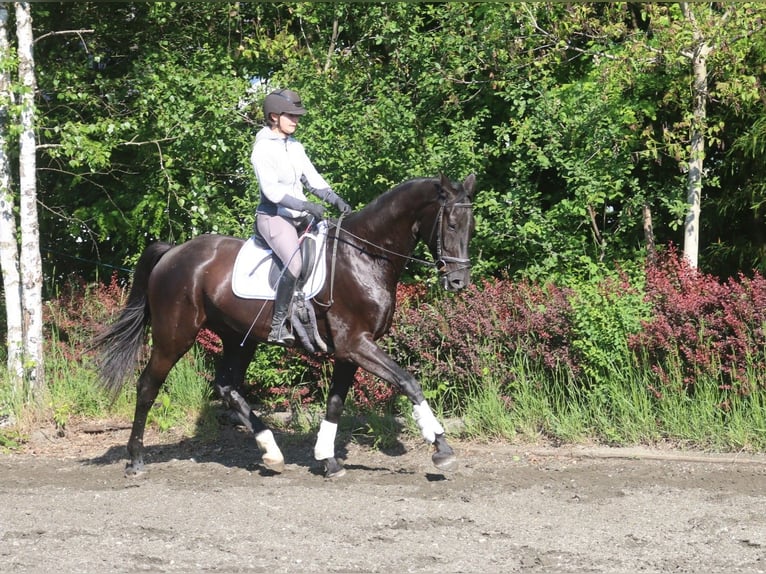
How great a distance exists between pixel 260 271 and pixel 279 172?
0.85 m

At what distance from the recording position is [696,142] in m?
9.20

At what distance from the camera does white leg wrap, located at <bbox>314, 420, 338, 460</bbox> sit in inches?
299

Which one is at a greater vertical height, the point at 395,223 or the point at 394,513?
the point at 395,223

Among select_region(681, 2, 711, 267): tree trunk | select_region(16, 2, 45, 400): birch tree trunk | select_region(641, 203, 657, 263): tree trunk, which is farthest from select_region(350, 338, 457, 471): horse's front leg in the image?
select_region(16, 2, 45, 400): birch tree trunk

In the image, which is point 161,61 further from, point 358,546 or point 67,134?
point 358,546

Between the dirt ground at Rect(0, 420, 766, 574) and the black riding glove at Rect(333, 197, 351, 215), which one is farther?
the black riding glove at Rect(333, 197, 351, 215)

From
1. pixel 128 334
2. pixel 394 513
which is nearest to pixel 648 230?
pixel 394 513

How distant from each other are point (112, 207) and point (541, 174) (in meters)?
Answer: 5.17

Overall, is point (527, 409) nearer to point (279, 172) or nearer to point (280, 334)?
point (280, 334)

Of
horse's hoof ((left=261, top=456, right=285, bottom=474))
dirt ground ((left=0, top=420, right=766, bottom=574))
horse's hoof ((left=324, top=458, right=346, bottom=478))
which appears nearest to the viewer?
dirt ground ((left=0, top=420, right=766, bottom=574))

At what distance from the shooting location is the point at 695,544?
17.9 ft

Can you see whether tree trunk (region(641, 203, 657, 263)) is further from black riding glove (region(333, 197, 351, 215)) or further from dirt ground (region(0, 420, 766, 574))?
black riding glove (region(333, 197, 351, 215))

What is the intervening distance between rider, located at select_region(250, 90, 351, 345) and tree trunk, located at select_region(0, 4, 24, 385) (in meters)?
3.42

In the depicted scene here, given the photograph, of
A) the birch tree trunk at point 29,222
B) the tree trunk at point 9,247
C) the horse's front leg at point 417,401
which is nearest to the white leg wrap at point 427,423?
the horse's front leg at point 417,401
